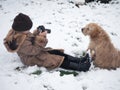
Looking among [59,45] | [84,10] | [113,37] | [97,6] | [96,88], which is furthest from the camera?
[97,6]

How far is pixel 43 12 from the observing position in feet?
30.7

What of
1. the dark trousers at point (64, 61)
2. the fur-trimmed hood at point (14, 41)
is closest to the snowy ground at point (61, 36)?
the dark trousers at point (64, 61)

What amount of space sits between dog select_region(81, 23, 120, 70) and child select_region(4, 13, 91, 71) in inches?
10.9

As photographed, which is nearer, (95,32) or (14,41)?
(14,41)

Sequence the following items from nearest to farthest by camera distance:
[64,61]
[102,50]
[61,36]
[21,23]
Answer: [21,23] → [102,50] → [64,61] → [61,36]

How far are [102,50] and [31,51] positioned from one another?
1599mm

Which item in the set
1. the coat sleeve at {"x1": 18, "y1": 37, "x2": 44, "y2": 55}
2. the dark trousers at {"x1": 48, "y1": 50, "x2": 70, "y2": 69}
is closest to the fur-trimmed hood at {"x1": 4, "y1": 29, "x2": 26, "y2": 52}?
the coat sleeve at {"x1": 18, "y1": 37, "x2": 44, "y2": 55}

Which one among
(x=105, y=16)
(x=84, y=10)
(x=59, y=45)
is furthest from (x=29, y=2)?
(x=59, y=45)

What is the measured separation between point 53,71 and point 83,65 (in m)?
0.71

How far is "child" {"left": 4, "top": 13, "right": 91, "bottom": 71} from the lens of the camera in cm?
490

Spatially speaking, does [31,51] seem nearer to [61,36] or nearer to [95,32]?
[95,32]

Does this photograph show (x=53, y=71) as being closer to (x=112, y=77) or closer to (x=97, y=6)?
(x=112, y=77)

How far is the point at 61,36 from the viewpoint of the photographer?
7070 millimetres

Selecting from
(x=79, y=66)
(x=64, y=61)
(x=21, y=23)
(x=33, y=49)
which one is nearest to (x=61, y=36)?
(x=64, y=61)
